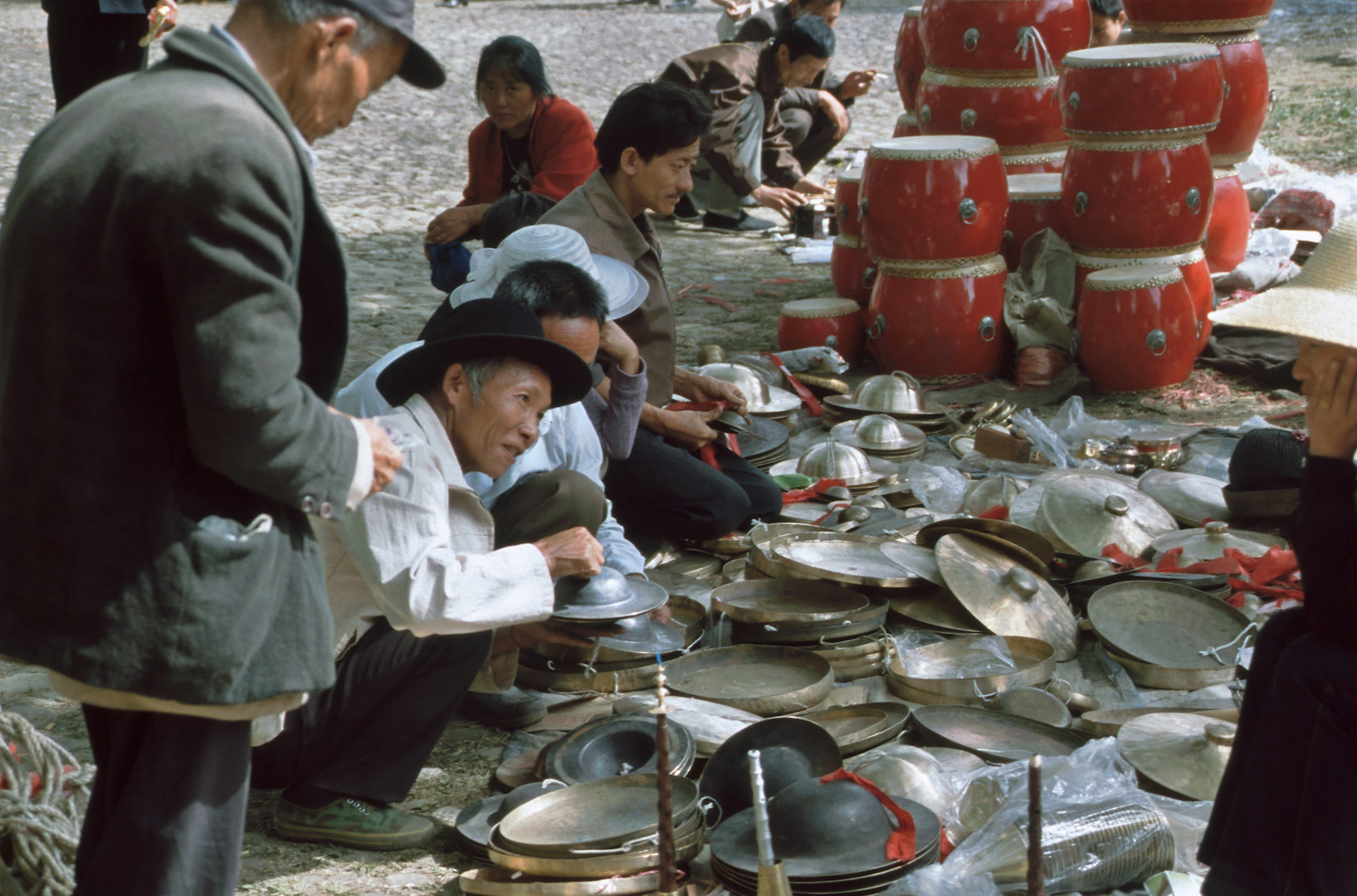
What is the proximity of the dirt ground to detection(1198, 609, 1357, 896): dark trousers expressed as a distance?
153 cm

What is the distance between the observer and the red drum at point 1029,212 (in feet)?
21.9

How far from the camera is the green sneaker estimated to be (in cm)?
287

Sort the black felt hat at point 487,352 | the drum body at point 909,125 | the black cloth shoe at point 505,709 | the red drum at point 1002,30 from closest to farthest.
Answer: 1. the black felt hat at point 487,352
2. the black cloth shoe at point 505,709
3. the red drum at point 1002,30
4. the drum body at point 909,125

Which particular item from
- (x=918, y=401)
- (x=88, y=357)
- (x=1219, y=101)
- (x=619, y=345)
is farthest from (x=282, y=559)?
(x=1219, y=101)

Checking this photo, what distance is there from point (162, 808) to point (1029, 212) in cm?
571

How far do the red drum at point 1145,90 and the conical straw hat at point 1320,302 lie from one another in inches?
156

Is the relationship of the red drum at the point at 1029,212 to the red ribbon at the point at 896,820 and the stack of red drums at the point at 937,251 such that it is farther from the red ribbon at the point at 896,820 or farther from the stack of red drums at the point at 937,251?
the red ribbon at the point at 896,820

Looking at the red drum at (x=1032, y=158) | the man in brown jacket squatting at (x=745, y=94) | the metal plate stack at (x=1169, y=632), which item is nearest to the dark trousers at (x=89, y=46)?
the metal plate stack at (x=1169, y=632)

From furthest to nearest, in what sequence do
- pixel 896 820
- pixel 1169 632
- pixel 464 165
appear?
pixel 464 165 < pixel 1169 632 < pixel 896 820

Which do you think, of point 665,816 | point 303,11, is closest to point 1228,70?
point 303,11

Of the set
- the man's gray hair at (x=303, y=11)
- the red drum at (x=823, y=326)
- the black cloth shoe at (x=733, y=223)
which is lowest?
the black cloth shoe at (x=733, y=223)

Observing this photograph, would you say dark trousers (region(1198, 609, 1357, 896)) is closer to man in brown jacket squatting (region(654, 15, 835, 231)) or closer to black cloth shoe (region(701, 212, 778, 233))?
man in brown jacket squatting (region(654, 15, 835, 231))

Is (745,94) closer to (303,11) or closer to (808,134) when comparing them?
(808,134)

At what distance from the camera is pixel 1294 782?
2070mm
